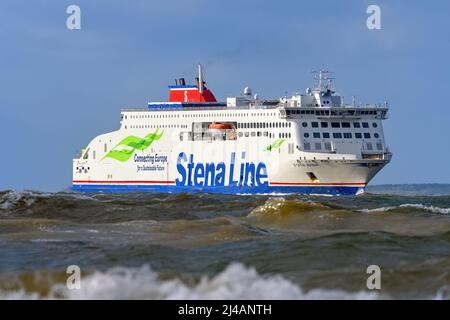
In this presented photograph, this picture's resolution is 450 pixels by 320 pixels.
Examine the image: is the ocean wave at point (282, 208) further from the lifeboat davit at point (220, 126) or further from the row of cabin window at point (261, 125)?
the lifeboat davit at point (220, 126)

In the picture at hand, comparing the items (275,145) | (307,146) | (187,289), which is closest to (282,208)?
(187,289)

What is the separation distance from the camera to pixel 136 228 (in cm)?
2398

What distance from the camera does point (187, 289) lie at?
557 inches

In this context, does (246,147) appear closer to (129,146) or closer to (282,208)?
(129,146)

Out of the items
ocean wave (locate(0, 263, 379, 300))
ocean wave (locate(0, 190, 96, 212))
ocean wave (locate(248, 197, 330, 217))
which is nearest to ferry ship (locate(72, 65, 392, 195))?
ocean wave (locate(0, 190, 96, 212))

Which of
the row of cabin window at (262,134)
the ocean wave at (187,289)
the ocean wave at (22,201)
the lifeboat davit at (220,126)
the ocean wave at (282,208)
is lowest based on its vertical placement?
the ocean wave at (187,289)

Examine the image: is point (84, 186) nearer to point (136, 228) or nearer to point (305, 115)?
point (305, 115)

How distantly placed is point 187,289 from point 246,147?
147 feet

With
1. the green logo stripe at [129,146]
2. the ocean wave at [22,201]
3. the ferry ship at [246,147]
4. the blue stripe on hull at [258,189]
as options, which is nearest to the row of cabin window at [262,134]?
the ferry ship at [246,147]

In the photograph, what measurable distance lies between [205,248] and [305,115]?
4030 cm

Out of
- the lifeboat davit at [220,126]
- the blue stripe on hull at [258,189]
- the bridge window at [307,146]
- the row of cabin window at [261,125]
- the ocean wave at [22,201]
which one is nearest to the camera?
the ocean wave at [22,201]

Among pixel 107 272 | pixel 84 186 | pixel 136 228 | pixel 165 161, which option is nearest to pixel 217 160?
pixel 165 161

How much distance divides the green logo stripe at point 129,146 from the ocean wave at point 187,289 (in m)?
48.5

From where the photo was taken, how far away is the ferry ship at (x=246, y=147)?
56812mm
